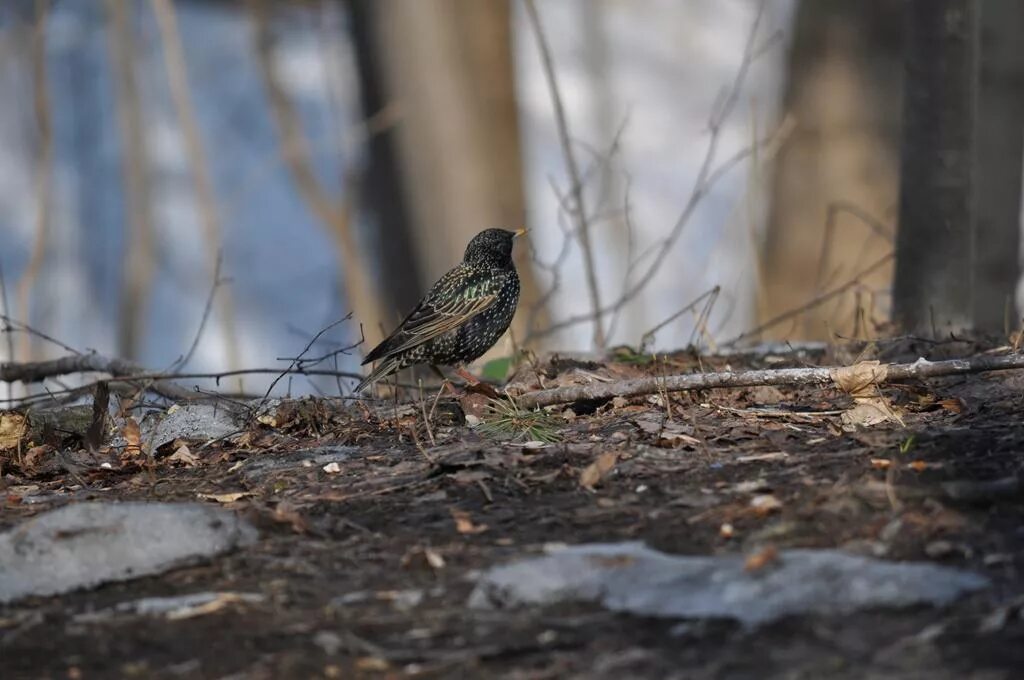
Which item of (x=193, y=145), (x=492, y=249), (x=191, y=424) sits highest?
(x=193, y=145)

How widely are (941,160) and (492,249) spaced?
7.45 feet

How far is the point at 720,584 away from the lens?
2.97m

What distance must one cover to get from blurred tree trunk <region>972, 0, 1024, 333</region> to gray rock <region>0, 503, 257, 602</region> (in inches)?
274

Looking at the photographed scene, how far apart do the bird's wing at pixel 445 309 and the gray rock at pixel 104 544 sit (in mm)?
2497

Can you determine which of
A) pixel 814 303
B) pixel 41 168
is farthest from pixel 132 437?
pixel 41 168

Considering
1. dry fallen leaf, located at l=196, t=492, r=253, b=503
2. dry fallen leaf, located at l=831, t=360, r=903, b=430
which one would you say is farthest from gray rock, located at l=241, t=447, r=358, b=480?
dry fallen leaf, located at l=831, t=360, r=903, b=430

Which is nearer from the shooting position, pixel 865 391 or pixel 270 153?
pixel 865 391

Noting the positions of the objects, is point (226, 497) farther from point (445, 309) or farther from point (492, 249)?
point (492, 249)

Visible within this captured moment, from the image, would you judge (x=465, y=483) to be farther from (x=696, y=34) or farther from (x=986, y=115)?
(x=696, y=34)

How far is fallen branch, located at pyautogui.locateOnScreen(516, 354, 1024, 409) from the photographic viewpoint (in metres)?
4.29

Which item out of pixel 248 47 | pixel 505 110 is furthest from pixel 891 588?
pixel 248 47

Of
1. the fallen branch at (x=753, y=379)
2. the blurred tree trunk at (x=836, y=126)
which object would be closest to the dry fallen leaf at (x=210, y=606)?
the fallen branch at (x=753, y=379)

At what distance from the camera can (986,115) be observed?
9.52 meters

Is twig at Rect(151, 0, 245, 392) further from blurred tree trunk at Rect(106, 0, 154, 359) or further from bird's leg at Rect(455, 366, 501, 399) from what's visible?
bird's leg at Rect(455, 366, 501, 399)
